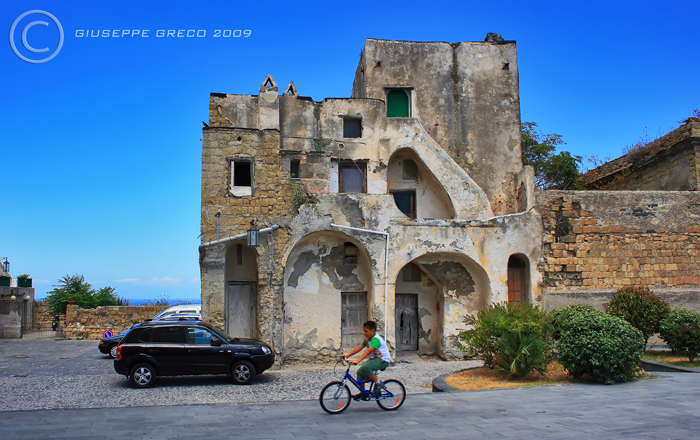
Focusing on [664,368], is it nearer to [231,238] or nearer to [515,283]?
[515,283]

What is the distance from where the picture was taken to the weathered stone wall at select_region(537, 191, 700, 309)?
18.6 metres

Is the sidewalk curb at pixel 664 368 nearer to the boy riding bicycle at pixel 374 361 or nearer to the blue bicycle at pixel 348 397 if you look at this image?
the blue bicycle at pixel 348 397

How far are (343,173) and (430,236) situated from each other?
194 inches

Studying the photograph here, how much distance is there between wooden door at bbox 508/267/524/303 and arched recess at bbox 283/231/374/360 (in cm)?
508

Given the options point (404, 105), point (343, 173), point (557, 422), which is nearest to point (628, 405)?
point (557, 422)

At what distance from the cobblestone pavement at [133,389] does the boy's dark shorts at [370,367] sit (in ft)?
9.08

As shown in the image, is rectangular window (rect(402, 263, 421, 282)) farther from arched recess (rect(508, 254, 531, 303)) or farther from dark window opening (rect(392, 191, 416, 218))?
arched recess (rect(508, 254, 531, 303))

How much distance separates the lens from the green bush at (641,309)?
1527 cm

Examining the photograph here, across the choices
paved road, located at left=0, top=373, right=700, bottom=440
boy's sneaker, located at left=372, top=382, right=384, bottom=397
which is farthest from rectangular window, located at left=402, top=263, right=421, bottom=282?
boy's sneaker, located at left=372, top=382, right=384, bottom=397

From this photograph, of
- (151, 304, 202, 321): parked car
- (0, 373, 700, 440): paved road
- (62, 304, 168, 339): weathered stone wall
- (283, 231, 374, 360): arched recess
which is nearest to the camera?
(0, 373, 700, 440): paved road

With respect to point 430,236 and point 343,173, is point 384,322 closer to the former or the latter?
point 430,236

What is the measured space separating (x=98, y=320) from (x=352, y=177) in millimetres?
16148

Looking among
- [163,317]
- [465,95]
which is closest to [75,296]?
[163,317]

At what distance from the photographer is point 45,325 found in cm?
3170
